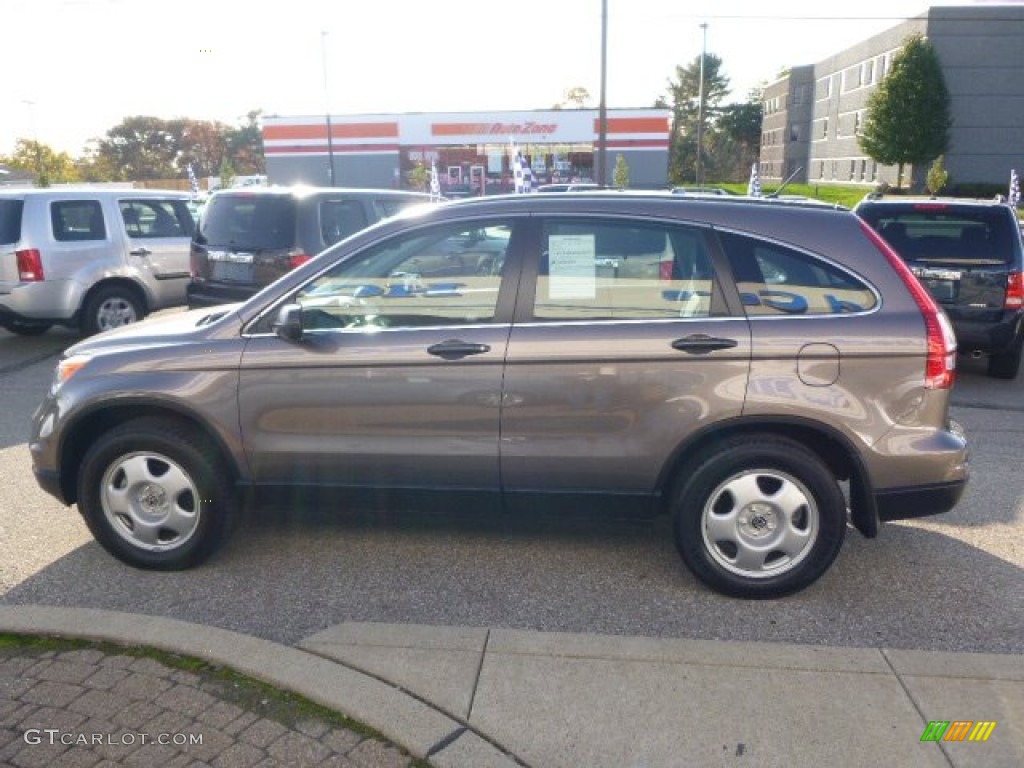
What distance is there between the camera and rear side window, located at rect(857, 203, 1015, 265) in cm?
816

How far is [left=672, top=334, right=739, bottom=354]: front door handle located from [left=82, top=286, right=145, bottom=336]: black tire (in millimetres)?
7997

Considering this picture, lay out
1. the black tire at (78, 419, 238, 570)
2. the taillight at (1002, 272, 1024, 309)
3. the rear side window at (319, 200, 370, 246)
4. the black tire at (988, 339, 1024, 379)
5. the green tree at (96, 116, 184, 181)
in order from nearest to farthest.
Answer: the black tire at (78, 419, 238, 570) < the taillight at (1002, 272, 1024, 309) < the black tire at (988, 339, 1024, 379) < the rear side window at (319, 200, 370, 246) < the green tree at (96, 116, 184, 181)

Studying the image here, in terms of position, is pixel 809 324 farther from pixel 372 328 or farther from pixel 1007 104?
pixel 1007 104


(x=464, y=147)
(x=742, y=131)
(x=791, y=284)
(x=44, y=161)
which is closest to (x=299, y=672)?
(x=791, y=284)

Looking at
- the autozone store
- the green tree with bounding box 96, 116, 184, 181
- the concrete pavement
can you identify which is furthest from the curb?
the green tree with bounding box 96, 116, 184, 181

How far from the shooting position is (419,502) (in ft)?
13.7

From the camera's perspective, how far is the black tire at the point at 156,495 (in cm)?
420

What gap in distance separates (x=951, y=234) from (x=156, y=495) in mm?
7264

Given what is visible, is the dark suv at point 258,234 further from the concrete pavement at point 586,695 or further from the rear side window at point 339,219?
the concrete pavement at point 586,695

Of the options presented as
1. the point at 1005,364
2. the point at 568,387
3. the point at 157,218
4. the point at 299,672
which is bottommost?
the point at 1005,364

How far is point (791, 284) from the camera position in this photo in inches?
155

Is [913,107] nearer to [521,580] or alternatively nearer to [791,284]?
[791,284]

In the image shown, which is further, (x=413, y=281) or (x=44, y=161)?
(x=44, y=161)

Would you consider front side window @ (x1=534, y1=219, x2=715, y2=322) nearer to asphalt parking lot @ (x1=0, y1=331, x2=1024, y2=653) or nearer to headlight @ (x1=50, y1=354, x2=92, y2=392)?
asphalt parking lot @ (x1=0, y1=331, x2=1024, y2=653)
